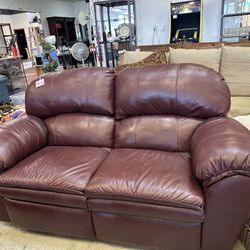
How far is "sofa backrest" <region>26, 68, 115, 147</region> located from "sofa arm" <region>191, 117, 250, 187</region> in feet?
2.55

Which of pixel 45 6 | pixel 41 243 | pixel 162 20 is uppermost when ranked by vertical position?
pixel 45 6

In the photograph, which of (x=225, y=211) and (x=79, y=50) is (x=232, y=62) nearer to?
(x=225, y=211)

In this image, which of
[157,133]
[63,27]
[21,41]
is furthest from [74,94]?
[21,41]

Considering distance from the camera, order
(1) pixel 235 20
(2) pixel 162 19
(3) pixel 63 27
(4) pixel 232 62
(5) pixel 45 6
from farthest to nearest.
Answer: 1. (3) pixel 63 27
2. (5) pixel 45 6
3. (2) pixel 162 19
4. (1) pixel 235 20
5. (4) pixel 232 62

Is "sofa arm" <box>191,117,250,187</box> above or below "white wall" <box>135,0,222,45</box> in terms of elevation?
below

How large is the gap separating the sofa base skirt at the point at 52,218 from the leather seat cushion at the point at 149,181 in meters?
0.21

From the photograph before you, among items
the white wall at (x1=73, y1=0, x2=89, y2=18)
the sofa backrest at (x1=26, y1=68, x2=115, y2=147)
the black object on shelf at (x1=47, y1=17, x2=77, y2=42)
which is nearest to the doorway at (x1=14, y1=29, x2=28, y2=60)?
the black object on shelf at (x1=47, y1=17, x2=77, y2=42)

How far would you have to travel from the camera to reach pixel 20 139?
1.62m

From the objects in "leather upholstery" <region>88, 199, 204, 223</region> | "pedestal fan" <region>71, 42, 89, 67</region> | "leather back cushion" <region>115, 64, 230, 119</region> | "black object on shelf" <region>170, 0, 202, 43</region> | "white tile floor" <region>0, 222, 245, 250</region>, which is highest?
"black object on shelf" <region>170, 0, 202, 43</region>

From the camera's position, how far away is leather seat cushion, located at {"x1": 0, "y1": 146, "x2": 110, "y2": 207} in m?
1.31

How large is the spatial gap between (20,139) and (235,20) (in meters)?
4.98

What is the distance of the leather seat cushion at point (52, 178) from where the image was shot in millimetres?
1310

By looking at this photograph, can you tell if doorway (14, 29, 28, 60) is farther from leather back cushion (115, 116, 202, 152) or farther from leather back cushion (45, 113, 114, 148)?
leather back cushion (115, 116, 202, 152)

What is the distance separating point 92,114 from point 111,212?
0.82m
